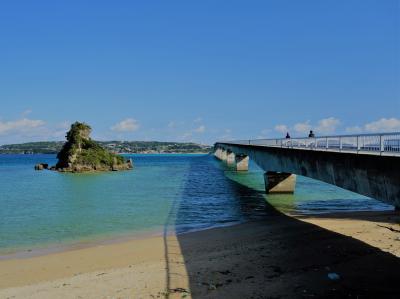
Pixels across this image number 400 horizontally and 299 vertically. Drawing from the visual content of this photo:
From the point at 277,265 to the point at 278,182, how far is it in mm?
27643

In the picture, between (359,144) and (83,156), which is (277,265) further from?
(83,156)

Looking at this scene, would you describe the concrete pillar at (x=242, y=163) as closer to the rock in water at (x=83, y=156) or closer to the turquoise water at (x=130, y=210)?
the rock in water at (x=83, y=156)

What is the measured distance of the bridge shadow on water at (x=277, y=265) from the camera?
40.5ft

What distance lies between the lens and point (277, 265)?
15.1 metres

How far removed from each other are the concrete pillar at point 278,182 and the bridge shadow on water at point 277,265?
18.3 metres

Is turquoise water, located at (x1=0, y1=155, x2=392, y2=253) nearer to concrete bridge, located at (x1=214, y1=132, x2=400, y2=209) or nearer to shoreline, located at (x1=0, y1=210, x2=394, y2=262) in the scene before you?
shoreline, located at (x1=0, y1=210, x2=394, y2=262)

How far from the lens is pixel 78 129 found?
110m

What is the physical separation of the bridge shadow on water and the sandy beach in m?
0.03

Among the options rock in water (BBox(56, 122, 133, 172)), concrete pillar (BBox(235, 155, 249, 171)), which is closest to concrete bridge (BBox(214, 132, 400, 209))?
concrete pillar (BBox(235, 155, 249, 171))

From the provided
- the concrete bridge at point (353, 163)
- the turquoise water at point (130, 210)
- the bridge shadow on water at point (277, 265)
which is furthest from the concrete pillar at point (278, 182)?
the bridge shadow on water at point (277, 265)

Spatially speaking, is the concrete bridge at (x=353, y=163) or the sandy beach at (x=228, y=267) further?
the concrete bridge at (x=353, y=163)

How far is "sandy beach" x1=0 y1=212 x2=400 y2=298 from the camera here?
41.4ft

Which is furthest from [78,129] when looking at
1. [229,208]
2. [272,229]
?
[272,229]

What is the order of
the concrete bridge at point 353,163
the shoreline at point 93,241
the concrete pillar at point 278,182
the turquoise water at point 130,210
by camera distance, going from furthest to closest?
the concrete pillar at point 278,182 → the turquoise water at point 130,210 → the shoreline at point 93,241 → the concrete bridge at point 353,163
